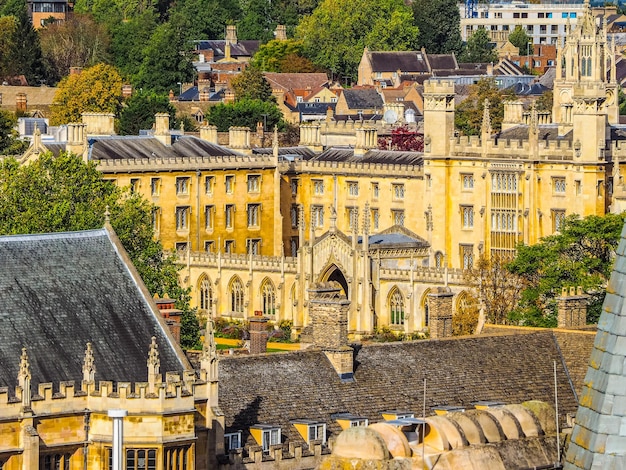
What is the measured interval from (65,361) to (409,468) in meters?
21.8

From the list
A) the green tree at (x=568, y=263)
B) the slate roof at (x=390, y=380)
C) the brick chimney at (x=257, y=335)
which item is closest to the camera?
the slate roof at (x=390, y=380)

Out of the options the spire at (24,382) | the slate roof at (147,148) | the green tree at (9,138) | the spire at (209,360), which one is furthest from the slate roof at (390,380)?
the green tree at (9,138)

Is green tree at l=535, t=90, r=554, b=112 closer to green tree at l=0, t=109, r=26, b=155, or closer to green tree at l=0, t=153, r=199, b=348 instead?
green tree at l=0, t=109, r=26, b=155

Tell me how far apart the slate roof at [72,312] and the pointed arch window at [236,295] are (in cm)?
6214

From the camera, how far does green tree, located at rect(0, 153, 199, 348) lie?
82.1 metres

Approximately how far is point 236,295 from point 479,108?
57.3 m

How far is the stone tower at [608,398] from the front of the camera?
23.5m

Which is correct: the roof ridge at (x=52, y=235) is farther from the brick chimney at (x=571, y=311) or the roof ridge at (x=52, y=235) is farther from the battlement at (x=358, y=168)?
the battlement at (x=358, y=168)

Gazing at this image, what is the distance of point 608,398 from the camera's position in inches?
926

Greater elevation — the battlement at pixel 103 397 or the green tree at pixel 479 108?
the green tree at pixel 479 108

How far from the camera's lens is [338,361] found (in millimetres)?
54469

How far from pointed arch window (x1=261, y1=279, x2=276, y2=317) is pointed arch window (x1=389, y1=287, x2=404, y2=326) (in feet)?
23.6

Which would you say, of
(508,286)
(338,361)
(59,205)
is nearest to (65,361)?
(338,361)

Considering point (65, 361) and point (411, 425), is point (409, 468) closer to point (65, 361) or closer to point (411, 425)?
point (411, 425)
